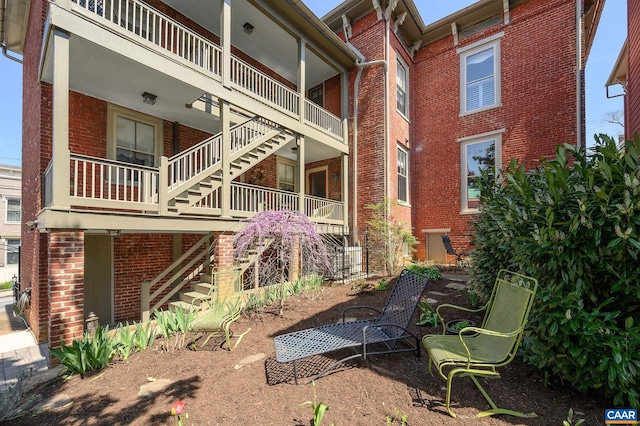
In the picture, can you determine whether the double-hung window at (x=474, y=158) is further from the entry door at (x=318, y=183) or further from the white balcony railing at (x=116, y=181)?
the white balcony railing at (x=116, y=181)

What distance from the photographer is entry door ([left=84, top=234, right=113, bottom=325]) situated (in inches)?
281

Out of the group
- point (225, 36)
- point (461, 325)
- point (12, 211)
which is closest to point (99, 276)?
point (225, 36)

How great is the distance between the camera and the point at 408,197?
38.0 feet

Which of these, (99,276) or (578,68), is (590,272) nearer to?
(99,276)

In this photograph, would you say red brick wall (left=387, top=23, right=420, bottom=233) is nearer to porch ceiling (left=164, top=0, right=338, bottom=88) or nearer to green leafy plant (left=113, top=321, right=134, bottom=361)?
porch ceiling (left=164, top=0, right=338, bottom=88)

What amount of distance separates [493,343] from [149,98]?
8.12m

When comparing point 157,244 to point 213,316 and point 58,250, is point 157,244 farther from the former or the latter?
point 213,316

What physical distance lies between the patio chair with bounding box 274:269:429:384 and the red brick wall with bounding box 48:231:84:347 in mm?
3424

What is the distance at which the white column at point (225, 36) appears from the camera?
683 cm

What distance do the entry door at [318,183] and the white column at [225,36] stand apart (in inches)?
231

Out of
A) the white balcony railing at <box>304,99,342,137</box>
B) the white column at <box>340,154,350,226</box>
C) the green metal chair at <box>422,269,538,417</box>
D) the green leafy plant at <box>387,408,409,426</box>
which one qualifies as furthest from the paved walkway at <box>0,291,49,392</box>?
the white balcony railing at <box>304,99,342,137</box>

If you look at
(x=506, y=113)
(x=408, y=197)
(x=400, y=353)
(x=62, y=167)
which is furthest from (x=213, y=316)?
(x=506, y=113)

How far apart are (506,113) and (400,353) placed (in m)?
9.93

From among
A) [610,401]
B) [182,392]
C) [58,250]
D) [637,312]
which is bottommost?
[182,392]
